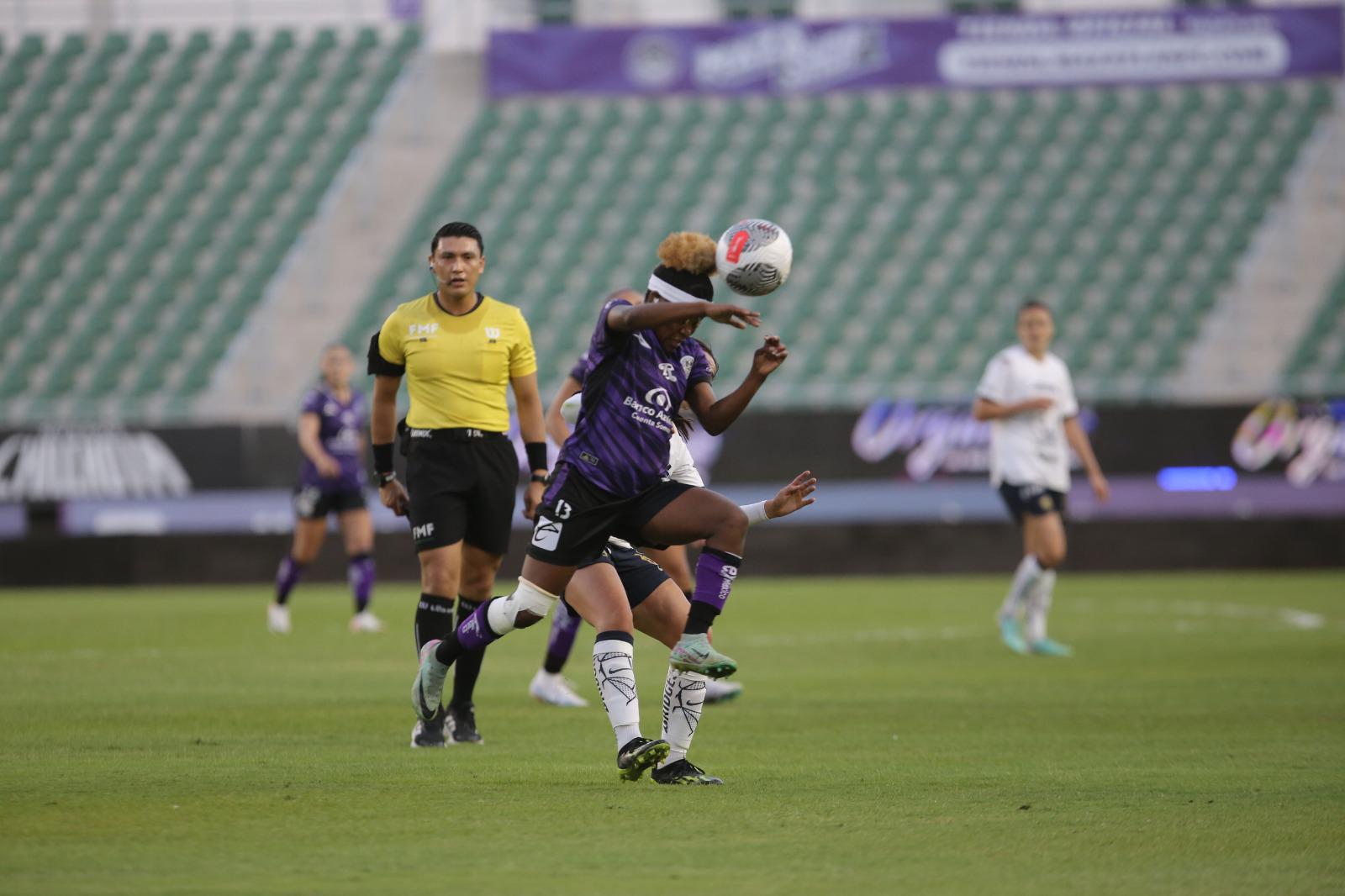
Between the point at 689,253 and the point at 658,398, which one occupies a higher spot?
the point at 689,253

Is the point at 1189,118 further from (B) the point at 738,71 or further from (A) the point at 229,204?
(A) the point at 229,204

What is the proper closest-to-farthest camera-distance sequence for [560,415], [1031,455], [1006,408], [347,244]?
[560,415], [1006,408], [1031,455], [347,244]

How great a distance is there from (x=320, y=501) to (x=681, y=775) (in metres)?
9.50

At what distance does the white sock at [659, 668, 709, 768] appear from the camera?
6875 mm

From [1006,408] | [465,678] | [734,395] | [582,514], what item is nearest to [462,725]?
[465,678]

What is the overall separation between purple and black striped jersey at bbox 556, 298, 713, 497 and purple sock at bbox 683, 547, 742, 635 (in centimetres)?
41

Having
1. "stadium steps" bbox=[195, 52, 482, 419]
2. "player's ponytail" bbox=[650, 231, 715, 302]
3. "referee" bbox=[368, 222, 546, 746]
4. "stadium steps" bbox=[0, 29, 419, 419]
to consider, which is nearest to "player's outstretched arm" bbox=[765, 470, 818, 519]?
"player's ponytail" bbox=[650, 231, 715, 302]

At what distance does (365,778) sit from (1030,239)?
73.7ft

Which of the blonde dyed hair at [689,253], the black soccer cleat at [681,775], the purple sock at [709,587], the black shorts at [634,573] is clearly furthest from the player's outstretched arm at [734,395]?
the black soccer cleat at [681,775]

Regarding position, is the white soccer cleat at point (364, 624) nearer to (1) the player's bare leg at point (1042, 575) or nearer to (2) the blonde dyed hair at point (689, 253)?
(1) the player's bare leg at point (1042, 575)

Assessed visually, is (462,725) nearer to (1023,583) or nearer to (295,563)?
(1023,583)

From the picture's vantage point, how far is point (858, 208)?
28.1 meters

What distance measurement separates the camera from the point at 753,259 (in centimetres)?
654

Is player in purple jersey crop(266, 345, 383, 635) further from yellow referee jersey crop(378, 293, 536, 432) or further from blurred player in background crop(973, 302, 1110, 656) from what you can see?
yellow referee jersey crop(378, 293, 536, 432)
